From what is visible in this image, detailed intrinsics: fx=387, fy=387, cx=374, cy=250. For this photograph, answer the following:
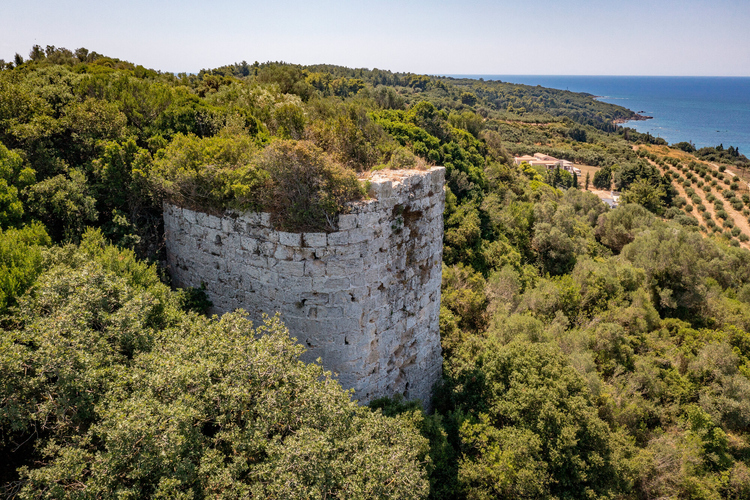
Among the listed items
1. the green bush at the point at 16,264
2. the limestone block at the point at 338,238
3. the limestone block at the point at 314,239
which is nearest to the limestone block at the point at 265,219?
the limestone block at the point at 314,239

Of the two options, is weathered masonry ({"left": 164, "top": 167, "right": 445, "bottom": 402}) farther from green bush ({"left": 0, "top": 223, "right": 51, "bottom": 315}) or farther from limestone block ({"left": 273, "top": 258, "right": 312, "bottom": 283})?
green bush ({"left": 0, "top": 223, "right": 51, "bottom": 315})

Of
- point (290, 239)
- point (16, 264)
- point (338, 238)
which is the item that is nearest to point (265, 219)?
point (290, 239)

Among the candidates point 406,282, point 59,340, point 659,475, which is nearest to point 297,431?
point 59,340

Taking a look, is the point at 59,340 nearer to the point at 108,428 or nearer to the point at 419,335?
the point at 108,428

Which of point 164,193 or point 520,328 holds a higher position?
point 164,193

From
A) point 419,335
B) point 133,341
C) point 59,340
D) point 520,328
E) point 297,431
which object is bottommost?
point 520,328

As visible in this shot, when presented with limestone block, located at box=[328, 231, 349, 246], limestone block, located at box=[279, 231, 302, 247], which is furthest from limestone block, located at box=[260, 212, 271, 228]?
limestone block, located at box=[328, 231, 349, 246]

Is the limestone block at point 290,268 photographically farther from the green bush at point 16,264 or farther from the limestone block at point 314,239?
the green bush at point 16,264
